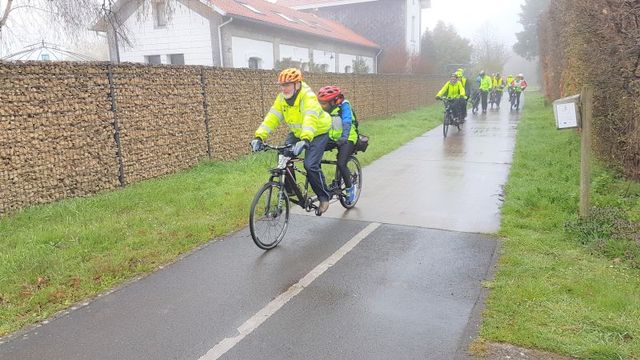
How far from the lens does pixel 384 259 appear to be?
17.1ft

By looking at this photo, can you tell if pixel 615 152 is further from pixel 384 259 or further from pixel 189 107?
pixel 189 107

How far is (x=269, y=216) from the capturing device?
18.3 ft

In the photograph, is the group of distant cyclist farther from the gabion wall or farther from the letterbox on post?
the letterbox on post

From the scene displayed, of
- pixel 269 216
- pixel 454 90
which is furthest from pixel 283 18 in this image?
pixel 269 216

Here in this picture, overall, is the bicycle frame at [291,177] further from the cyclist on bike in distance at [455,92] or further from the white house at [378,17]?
the white house at [378,17]

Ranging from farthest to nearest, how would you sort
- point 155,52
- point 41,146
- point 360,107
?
point 155,52
point 360,107
point 41,146

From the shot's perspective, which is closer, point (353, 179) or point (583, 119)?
point (583, 119)

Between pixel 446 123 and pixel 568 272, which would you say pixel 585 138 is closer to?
pixel 568 272

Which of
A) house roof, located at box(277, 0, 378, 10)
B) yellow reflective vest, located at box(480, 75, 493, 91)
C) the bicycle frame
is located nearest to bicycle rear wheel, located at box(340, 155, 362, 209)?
the bicycle frame

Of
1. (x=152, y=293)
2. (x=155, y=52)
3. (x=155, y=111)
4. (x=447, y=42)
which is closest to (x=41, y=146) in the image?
(x=155, y=111)

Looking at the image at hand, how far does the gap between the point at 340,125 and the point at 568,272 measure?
333cm

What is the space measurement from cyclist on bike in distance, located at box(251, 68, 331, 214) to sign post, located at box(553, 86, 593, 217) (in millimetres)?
2662

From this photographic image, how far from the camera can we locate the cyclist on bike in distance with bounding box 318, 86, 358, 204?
6.74m

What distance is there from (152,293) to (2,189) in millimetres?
3476
